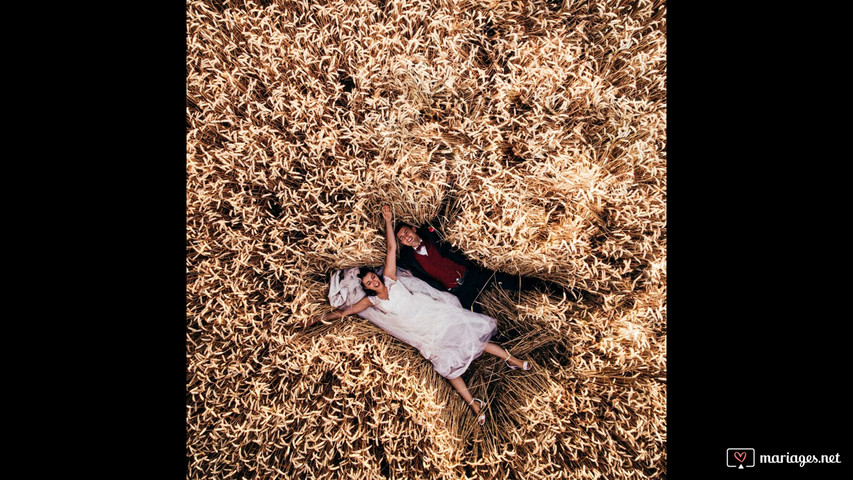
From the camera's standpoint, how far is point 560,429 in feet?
5.12

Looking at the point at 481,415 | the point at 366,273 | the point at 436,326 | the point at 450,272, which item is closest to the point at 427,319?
the point at 436,326

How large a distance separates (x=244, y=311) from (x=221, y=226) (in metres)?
0.40

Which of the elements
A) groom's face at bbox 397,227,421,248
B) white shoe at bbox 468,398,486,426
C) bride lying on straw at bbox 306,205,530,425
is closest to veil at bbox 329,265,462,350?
bride lying on straw at bbox 306,205,530,425

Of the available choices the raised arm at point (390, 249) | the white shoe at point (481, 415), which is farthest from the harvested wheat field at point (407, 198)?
the white shoe at point (481, 415)

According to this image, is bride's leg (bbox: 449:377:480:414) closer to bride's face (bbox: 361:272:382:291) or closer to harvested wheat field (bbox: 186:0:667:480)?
harvested wheat field (bbox: 186:0:667:480)

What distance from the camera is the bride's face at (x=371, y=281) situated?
154cm

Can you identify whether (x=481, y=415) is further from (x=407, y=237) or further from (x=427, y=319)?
(x=407, y=237)

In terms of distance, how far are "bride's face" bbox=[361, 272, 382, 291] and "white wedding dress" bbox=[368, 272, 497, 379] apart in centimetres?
5

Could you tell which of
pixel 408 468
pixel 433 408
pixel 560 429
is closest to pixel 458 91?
pixel 433 408

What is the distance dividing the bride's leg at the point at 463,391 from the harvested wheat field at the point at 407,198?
0.15 metres

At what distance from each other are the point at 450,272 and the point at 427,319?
10.1 inches

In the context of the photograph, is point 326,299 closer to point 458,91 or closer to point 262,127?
point 262,127

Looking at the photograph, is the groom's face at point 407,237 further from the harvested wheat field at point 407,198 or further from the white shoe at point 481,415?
the white shoe at point 481,415

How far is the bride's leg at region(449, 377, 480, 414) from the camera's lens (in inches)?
65.4
